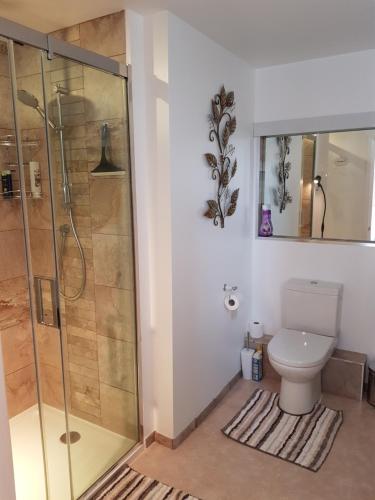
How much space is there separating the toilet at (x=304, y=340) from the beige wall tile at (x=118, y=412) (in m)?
0.95

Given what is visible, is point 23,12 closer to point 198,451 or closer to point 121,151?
point 121,151

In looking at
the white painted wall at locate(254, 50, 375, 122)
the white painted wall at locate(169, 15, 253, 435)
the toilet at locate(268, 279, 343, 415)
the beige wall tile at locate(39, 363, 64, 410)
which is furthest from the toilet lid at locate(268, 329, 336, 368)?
the white painted wall at locate(254, 50, 375, 122)

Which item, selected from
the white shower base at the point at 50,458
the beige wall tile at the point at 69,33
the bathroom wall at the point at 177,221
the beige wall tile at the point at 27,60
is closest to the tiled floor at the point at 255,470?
the bathroom wall at the point at 177,221

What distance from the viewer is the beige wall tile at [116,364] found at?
231 cm

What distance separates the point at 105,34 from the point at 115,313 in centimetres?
149

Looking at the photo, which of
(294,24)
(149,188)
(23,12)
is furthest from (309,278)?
(23,12)

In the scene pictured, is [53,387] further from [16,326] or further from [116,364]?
[16,326]

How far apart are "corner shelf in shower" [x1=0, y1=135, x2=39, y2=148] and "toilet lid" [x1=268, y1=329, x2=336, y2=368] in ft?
6.20

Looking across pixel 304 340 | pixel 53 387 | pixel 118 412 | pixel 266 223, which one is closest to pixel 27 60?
pixel 53 387

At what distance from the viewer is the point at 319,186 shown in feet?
9.96

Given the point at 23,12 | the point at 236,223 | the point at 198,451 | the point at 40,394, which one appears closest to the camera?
the point at 40,394

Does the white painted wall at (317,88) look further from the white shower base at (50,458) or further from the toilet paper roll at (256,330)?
the white shower base at (50,458)

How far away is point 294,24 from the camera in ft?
6.98

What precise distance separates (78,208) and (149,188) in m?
0.40
